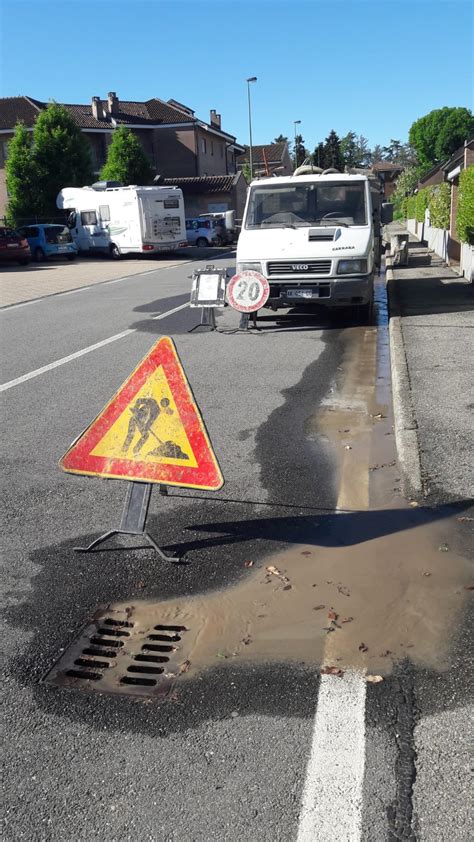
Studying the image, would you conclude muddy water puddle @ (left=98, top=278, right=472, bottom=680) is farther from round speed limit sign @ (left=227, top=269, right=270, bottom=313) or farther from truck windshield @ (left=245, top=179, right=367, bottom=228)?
truck windshield @ (left=245, top=179, right=367, bottom=228)

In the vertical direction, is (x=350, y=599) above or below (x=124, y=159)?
below

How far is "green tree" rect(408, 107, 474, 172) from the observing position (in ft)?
355

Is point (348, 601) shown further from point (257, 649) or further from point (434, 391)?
point (434, 391)

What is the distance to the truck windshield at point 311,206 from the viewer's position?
12.4 metres

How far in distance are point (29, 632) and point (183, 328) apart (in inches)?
383

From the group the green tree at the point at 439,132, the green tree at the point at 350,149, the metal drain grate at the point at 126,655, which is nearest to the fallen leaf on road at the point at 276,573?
the metal drain grate at the point at 126,655

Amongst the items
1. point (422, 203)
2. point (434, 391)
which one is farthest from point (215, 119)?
point (434, 391)

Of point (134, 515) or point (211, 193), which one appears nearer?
point (134, 515)

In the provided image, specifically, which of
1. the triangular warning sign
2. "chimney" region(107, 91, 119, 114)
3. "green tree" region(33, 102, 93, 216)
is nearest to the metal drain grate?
the triangular warning sign

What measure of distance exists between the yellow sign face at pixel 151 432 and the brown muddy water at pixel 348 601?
2.59ft

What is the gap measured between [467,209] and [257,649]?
14.8 metres

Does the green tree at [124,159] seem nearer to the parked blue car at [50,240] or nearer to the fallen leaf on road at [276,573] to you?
the parked blue car at [50,240]

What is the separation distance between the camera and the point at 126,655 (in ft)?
11.7

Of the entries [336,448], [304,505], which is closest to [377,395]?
[336,448]
